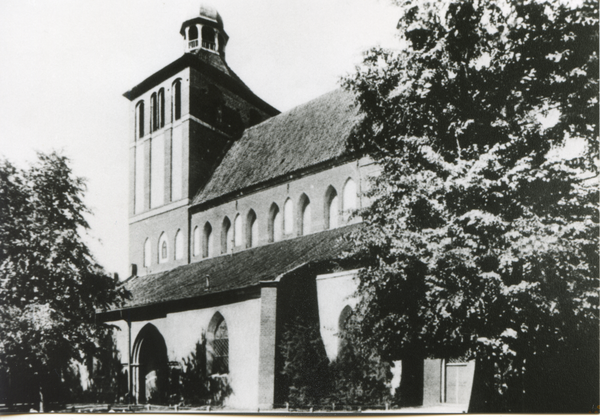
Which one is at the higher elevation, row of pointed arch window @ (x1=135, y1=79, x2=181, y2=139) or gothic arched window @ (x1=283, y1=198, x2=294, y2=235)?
row of pointed arch window @ (x1=135, y1=79, x2=181, y2=139)

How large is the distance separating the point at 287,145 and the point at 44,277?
15.0 metres

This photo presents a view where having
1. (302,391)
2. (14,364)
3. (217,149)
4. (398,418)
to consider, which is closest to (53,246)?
(14,364)

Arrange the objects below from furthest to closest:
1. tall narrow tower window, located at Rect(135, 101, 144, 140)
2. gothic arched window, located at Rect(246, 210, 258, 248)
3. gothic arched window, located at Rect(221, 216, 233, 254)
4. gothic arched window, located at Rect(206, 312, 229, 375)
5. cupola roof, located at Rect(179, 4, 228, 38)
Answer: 1. tall narrow tower window, located at Rect(135, 101, 144, 140)
2. gothic arched window, located at Rect(221, 216, 233, 254)
3. gothic arched window, located at Rect(246, 210, 258, 248)
4. gothic arched window, located at Rect(206, 312, 229, 375)
5. cupola roof, located at Rect(179, 4, 228, 38)

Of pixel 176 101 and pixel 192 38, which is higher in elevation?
pixel 192 38

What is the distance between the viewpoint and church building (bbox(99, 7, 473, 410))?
19.9 m

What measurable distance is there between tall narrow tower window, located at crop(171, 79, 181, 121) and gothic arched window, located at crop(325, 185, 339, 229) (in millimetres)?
10681

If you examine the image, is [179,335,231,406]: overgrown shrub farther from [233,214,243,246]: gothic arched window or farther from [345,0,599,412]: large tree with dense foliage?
[345,0,599,412]: large tree with dense foliage

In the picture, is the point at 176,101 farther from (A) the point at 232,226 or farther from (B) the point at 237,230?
(B) the point at 237,230

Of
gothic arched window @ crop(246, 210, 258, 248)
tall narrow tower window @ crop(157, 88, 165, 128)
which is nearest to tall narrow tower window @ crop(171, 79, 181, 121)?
tall narrow tower window @ crop(157, 88, 165, 128)

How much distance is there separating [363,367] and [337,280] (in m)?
3.36

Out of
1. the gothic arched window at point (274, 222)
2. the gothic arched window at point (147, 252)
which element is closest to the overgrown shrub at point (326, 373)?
the gothic arched window at point (274, 222)

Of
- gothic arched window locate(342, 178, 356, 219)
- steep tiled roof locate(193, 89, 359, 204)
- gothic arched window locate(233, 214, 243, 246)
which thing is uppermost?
steep tiled roof locate(193, 89, 359, 204)

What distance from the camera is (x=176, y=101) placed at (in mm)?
30641

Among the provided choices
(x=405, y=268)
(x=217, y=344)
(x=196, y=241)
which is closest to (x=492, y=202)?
(x=405, y=268)
